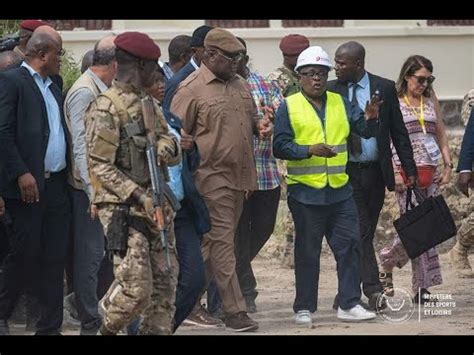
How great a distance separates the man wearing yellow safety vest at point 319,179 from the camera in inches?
429

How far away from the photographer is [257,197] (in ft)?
38.9

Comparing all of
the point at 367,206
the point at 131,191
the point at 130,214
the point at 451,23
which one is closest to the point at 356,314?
the point at 367,206

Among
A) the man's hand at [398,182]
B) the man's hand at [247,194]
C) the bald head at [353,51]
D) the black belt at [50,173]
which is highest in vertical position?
the bald head at [353,51]

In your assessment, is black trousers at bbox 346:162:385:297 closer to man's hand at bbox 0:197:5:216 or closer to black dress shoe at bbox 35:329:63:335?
black dress shoe at bbox 35:329:63:335

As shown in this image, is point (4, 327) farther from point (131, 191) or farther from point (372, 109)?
point (372, 109)

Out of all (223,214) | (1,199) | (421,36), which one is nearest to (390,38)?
(421,36)

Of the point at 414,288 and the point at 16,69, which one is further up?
the point at 16,69

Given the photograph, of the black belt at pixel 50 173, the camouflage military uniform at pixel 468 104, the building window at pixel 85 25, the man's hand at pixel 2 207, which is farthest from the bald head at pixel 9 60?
the building window at pixel 85 25

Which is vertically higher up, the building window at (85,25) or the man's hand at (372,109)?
the building window at (85,25)

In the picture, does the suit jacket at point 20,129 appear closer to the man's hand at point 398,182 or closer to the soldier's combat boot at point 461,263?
the man's hand at point 398,182

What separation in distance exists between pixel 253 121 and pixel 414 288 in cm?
216

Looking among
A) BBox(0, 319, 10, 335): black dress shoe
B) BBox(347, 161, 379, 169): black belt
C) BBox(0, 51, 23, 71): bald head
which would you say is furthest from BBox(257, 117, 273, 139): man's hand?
BBox(0, 319, 10, 335): black dress shoe

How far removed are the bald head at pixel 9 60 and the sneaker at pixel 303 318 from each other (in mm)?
2826

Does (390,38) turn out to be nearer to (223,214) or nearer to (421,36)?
(421,36)
